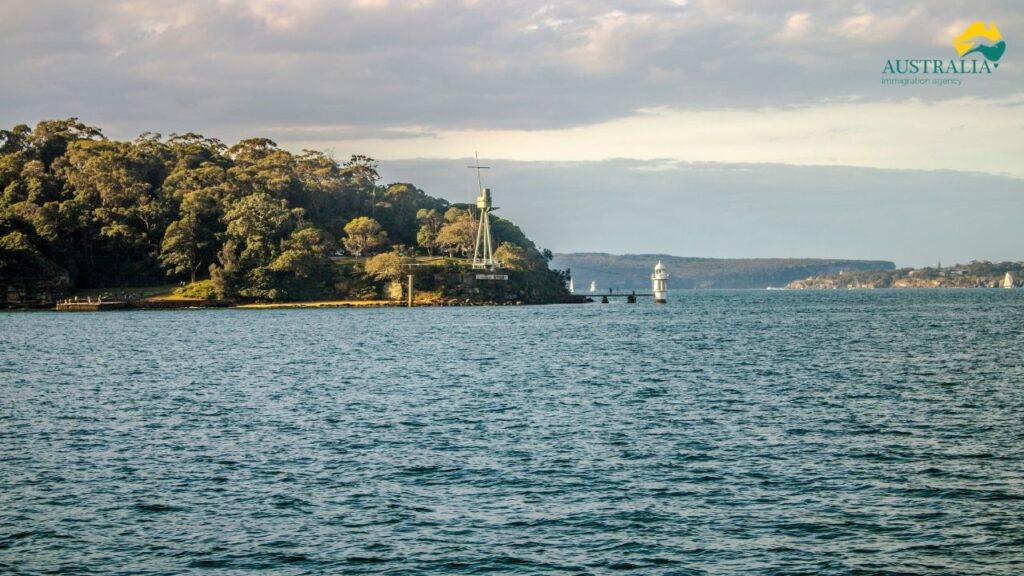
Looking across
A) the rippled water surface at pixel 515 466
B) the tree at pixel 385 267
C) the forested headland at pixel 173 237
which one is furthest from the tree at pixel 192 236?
the rippled water surface at pixel 515 466

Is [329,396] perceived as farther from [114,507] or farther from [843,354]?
[843,354]

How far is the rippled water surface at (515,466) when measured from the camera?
74.5 feet

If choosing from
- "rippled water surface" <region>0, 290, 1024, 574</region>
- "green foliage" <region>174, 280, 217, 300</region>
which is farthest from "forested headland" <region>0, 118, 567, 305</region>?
"rippled water surface" <region>0, 290, 1024, 574</region>

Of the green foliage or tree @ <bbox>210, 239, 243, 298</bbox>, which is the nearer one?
tree @ <bbox>210, 239, 243, 298</bbox>

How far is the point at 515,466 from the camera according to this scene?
3162cm

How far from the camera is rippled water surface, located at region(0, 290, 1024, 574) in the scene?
2270 centimetres

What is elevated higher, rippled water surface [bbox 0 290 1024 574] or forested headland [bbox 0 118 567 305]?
forested headland [bbox 0 118 567 305]

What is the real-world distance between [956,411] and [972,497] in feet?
55.3

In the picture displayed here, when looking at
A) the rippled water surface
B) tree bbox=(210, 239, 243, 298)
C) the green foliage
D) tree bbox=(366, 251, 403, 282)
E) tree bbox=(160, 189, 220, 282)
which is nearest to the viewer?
the rippled water surface

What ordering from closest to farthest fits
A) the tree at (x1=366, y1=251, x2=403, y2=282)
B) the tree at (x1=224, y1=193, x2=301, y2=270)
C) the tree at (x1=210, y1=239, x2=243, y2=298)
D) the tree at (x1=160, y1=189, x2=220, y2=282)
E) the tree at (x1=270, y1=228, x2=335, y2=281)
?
Result: the tree at (x1=210, y1=239, x2=243, y2=298)
the tree at (x1=160, y1=189, x2=220, y2=282)
the tree at (x1=270, y1=228, x2=335, y2=281)
the tree at (x1=224, y1=193, x2=301, y2=270)
the tree at (x1=366, y1=251, x2=403, y2=282)

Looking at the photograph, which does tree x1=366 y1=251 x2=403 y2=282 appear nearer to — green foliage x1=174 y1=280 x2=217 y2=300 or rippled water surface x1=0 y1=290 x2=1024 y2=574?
green foliage x1=174 y1=280 x2=217 y2=300

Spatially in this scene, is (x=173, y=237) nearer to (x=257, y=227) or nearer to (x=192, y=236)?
(x=192, y=236)

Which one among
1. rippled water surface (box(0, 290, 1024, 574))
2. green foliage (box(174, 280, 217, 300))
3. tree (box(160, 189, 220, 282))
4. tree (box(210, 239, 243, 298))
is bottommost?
rippled water surface (box(0, 290, 1024, 574))

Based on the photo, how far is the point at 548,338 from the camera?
97.6m
